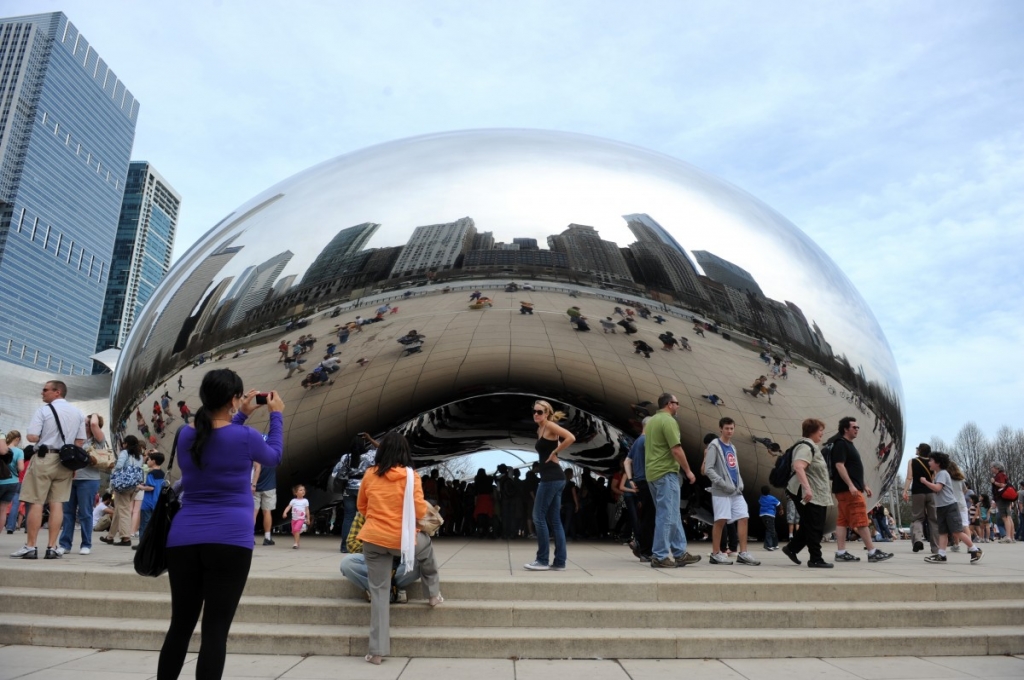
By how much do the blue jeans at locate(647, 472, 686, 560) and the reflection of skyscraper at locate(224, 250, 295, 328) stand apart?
459cm

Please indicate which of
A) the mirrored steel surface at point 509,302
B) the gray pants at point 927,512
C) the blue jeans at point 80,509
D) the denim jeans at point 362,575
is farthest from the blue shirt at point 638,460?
the blue jeans at point 80,509

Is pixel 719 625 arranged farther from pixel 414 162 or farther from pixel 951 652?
pixel 414 162

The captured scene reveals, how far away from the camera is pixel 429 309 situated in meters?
7.59

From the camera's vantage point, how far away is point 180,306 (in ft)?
27.9

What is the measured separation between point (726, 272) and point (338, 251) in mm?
4298

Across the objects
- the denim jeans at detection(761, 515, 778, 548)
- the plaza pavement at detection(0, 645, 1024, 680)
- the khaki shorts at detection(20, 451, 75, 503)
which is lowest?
the plaza pavement at detection(0, 645, 1024, 680)

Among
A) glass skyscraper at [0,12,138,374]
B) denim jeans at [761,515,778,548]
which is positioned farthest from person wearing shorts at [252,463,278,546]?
glass skyscraper at [0,12,138,374]

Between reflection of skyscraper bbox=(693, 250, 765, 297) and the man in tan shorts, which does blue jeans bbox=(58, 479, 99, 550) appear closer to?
the man in tan shorts

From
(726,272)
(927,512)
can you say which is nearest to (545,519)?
(726,272)

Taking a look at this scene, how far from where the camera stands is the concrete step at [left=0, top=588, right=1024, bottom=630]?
4387 mm

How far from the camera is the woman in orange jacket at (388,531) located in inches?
157

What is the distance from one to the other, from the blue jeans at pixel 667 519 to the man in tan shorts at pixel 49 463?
4.99 meters

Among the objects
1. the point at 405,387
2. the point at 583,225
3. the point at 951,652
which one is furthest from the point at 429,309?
the point at 951,652

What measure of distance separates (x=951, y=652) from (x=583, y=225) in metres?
5.01
